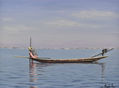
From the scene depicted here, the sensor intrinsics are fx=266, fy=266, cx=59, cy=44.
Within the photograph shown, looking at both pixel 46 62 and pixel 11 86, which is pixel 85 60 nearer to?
pixel 46 62

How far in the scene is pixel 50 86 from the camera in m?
23.7

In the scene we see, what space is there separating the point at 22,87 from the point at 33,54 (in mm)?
29564

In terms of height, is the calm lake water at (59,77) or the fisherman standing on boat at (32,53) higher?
the fisherman standing on boat at (32,53)

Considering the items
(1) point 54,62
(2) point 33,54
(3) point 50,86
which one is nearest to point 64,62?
(1) point 54,62

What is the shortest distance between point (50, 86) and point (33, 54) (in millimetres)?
28984

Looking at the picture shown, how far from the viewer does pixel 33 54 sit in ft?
172

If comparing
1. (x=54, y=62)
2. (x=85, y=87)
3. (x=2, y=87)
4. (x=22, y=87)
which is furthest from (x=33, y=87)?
(x=54, y=62)

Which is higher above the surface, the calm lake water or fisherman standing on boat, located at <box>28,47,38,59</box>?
fisherman standing on boat, located at <box>28,47,38,59</box>

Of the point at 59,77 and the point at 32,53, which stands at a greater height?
the point at 32,53

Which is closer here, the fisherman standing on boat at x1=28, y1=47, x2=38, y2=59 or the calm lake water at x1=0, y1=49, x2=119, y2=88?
the calm lake water at x1=0, y1=49, x2=119, y2=88

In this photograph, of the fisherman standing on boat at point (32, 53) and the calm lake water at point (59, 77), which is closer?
the calm lake water at point (59, 77)

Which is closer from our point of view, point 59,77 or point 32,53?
point 59,77

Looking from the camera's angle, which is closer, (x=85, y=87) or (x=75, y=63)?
(x=85, y=87)

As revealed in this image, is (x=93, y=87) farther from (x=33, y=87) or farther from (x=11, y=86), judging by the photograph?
(x=11, y=86)
